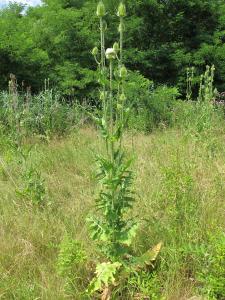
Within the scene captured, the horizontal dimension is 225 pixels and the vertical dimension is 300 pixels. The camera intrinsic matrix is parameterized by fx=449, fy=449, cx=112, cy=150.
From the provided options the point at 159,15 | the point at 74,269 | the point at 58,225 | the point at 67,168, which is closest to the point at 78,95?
the point at 159,15

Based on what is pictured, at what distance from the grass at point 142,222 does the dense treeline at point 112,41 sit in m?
4.70

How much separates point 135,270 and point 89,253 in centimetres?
39

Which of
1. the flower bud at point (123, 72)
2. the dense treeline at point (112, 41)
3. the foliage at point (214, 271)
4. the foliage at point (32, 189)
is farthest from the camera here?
the dense treeline at point (112, 41)

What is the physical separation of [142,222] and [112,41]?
7331 mm

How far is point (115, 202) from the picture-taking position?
2.75 m

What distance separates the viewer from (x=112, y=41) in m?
10.0

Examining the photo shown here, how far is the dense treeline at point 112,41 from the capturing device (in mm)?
9133

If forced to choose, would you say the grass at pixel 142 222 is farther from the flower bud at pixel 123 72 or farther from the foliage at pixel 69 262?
the flower bud at pixel 123 72

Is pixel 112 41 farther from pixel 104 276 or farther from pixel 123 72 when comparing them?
pixel 104 276


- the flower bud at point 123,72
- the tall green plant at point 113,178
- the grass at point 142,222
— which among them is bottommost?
the grass at point 142,222

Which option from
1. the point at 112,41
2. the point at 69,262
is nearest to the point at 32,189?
the point at 69,262

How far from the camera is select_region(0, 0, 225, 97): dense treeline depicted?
9.13 m

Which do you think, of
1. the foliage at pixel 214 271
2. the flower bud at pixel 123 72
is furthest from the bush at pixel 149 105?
the foliage at pixel 214 271

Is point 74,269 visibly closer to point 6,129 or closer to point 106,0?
point 6,129
